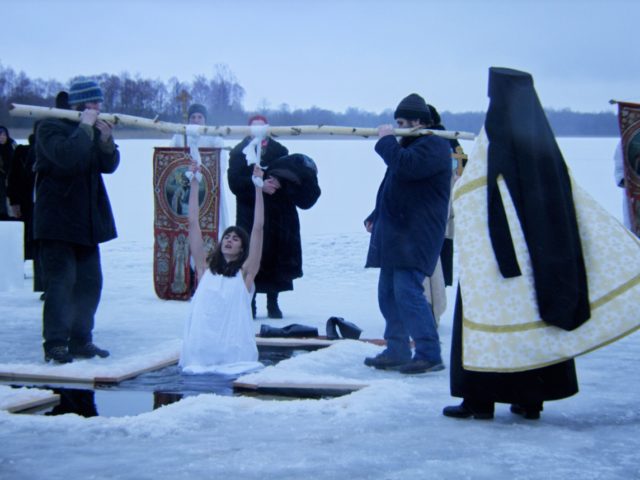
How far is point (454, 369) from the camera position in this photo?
16.2 feet

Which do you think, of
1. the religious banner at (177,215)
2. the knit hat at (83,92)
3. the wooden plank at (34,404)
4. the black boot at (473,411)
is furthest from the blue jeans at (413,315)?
the religious banner at (177,215)

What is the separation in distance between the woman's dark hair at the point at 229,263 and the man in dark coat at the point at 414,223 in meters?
0.87

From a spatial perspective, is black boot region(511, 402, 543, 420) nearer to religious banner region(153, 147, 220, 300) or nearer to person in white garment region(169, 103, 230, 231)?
person in white garment region(169, 103, 230, 231)

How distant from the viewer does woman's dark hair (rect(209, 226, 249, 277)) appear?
655cm

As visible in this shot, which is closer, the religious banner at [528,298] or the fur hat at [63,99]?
the religious banner at [528,298]

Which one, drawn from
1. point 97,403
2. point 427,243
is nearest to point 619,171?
point 427,243

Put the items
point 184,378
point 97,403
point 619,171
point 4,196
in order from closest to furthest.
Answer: point 97,403 < point 184,378 < point 619,171 < point 4,196

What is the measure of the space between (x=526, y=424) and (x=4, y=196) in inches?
346

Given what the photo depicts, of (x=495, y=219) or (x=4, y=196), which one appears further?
(x=4, y=196)

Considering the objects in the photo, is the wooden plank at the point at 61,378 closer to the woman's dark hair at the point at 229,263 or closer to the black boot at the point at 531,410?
the woman's dark hair at the point at 229,263

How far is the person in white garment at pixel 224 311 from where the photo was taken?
6.36 m

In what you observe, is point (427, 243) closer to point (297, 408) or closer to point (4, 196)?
point (297, 408)

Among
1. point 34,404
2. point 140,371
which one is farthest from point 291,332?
point 34,404

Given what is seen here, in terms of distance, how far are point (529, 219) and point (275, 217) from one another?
450 centimetres
